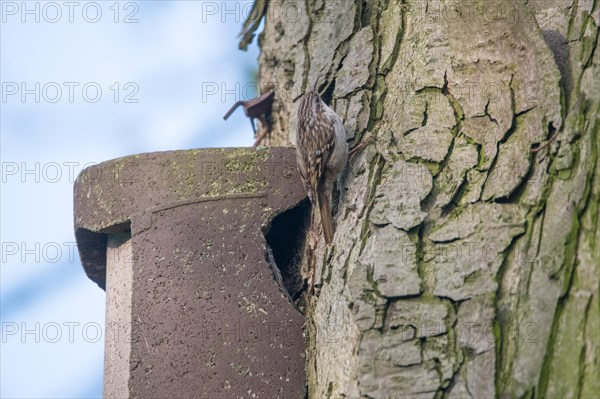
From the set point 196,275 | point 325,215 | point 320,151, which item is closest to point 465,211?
point 325,215

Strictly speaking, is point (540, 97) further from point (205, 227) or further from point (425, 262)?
point (205, 227)

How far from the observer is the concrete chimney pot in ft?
9.97

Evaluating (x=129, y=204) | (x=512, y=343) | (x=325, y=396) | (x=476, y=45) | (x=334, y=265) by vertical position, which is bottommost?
(x=325, y=396)

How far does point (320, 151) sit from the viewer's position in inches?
138

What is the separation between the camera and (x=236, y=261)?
3.16 meters

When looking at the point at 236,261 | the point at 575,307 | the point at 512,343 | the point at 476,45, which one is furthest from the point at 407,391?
the point at 476,45

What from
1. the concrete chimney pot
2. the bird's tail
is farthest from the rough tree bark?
the concrete chimney pot

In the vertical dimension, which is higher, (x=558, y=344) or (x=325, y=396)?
(x=558, y=344)

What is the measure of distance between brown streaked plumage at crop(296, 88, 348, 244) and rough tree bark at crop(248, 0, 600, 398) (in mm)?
69

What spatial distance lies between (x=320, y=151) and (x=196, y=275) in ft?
2.39

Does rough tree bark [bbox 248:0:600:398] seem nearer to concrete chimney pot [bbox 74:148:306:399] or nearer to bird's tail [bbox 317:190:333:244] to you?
bird's tail [bbox 317:190:333:244]

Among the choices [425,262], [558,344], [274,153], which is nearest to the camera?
[558,344]

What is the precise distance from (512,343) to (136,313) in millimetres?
1292

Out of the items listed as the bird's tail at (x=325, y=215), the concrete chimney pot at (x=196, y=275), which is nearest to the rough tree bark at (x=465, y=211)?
the bird's tail at (x=325, y=215)
